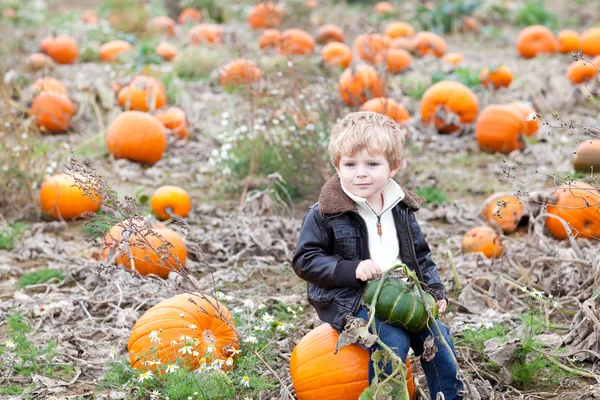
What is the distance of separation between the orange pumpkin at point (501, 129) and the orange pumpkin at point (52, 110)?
445 centimetres

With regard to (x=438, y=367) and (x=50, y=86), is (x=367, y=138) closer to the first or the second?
(x=438, y=367)

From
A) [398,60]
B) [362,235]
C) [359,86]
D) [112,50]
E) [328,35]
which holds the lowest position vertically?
[328,35]

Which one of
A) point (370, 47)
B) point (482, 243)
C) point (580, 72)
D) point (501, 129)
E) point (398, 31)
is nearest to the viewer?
point (482, 243)

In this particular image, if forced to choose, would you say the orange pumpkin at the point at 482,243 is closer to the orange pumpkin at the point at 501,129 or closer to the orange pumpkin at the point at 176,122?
the orange pumpkin at the point at 501,129

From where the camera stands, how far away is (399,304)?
3031 mm

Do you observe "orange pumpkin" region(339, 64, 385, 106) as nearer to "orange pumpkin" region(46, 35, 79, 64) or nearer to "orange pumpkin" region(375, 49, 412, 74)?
"orange pumpkin" region(375, 49, 412, 74)

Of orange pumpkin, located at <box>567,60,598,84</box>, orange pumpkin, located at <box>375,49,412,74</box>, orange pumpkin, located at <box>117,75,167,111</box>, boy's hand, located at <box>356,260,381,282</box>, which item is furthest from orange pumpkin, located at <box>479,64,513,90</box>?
boy's hand, located at <box>356,260,381,282</box>

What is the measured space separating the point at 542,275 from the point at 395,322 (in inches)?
79.2

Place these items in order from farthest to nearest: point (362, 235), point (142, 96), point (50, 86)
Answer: point (50, 86) < point (142, 96) < point (362, 235)

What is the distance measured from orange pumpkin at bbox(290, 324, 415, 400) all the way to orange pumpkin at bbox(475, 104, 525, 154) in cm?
483

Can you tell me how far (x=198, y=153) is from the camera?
7.95 m

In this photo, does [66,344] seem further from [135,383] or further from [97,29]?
[97,29]

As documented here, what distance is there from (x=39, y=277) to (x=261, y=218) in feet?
5.53

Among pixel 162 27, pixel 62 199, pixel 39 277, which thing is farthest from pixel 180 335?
pixel 162 27
